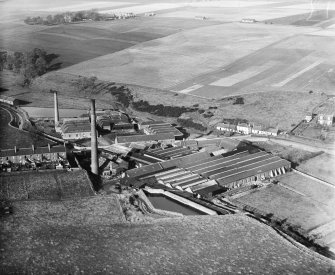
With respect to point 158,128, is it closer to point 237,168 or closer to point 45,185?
point 237,168

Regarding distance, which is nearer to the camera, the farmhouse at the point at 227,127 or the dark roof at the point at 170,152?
the dark roof at the point at 170,152

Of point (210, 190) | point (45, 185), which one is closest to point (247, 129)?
point (210, 190)

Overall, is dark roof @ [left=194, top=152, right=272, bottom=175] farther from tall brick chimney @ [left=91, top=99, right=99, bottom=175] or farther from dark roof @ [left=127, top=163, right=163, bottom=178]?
tall brick chimney @ [left=91, top=99, right=99, bottom=175]

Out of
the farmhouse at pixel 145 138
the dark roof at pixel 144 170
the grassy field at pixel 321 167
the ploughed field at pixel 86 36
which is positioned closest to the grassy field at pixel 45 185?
the dark roof at pixel 144 170

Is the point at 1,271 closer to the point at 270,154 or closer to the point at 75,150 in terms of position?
the point at 75,150

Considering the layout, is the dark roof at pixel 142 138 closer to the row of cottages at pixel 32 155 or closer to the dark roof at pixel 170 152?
the dark roof at pixel 170 152

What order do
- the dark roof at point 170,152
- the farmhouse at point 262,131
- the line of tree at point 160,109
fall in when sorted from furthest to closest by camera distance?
the line of tree at point 160,109
the farmhouse at point 262,131
the dark roof at point 170,152

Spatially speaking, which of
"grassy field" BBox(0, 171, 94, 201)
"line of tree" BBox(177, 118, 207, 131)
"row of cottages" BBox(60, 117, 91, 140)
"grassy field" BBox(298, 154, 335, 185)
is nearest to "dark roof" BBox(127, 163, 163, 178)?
"grassy field" BBox(0, 171, 94, 201)
